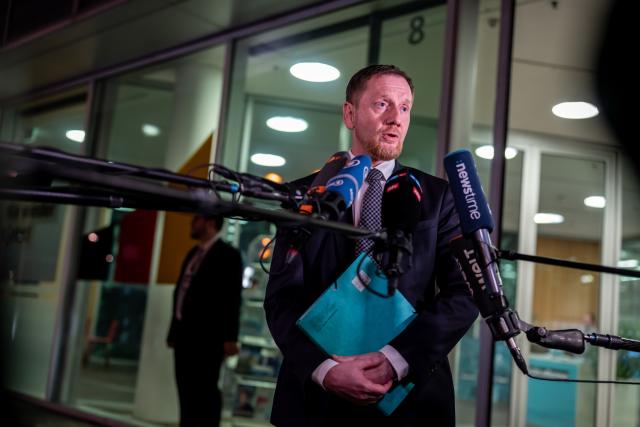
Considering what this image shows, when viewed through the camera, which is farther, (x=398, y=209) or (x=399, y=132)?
(x=399, y=132)

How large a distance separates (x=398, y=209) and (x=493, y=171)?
8.33ft

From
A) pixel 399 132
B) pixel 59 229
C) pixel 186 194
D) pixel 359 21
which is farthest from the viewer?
pixel 59 229

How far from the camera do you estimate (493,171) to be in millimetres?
3676

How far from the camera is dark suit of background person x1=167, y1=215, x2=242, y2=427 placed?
14.0 feet

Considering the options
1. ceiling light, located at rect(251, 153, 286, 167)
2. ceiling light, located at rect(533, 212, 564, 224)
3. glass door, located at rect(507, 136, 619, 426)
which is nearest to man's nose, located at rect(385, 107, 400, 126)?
glass door, located at rect(507, 136, 619, 426)

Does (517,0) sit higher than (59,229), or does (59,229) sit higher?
(517,0)

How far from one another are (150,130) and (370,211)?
498cm

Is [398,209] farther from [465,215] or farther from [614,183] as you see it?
[614,183]

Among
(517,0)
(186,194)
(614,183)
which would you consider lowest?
(186,194)

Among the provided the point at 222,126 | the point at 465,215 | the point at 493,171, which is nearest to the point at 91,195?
the point at 465,215

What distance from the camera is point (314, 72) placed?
4953mm

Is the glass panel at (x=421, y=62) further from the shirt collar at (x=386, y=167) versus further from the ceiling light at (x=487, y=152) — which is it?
the shirt collar at (x=386, y=167)

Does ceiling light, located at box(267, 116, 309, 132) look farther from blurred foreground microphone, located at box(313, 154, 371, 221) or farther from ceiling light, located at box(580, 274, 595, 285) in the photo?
blurred foreground microphone, located at box(313, 154, 371, 221)

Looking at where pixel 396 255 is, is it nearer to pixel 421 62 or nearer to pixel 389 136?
pixel 389 136
